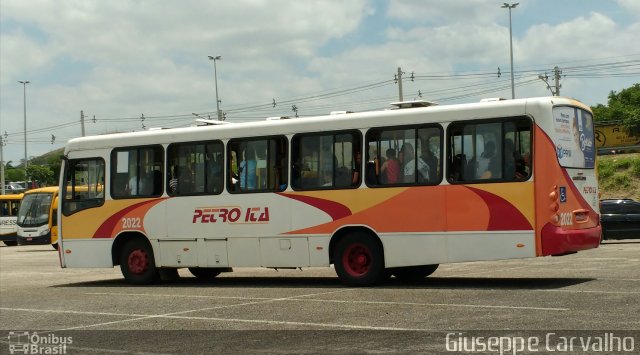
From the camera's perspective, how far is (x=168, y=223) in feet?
64.0

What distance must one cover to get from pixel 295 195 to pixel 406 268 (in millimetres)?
2438

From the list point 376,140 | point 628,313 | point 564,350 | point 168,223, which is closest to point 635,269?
point 376,140

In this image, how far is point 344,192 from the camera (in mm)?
17266

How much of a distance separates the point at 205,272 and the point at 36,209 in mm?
30379

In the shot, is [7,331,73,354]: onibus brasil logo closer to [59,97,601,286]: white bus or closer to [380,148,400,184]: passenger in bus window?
[59,97,601,286]: white bus

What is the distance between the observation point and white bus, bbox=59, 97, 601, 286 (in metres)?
15.5

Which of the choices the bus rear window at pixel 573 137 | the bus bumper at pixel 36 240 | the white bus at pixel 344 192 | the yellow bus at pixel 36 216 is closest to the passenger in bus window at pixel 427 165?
the white bus at pixel 344 192

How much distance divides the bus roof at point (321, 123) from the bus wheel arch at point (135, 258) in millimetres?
1924

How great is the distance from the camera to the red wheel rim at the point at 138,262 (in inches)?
786

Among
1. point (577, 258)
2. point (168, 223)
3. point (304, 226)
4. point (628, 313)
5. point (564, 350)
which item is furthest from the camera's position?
point (577, 258)

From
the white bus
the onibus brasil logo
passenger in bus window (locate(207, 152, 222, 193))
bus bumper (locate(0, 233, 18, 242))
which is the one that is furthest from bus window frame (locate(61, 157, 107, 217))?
bus bumper (locate(0, 233, 18, 242))

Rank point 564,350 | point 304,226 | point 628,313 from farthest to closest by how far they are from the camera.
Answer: point 304,226 < point 628,313 < point 564,350

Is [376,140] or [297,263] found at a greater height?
[376,140]

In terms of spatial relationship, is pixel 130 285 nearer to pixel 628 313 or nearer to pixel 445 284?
pixel 445 284
